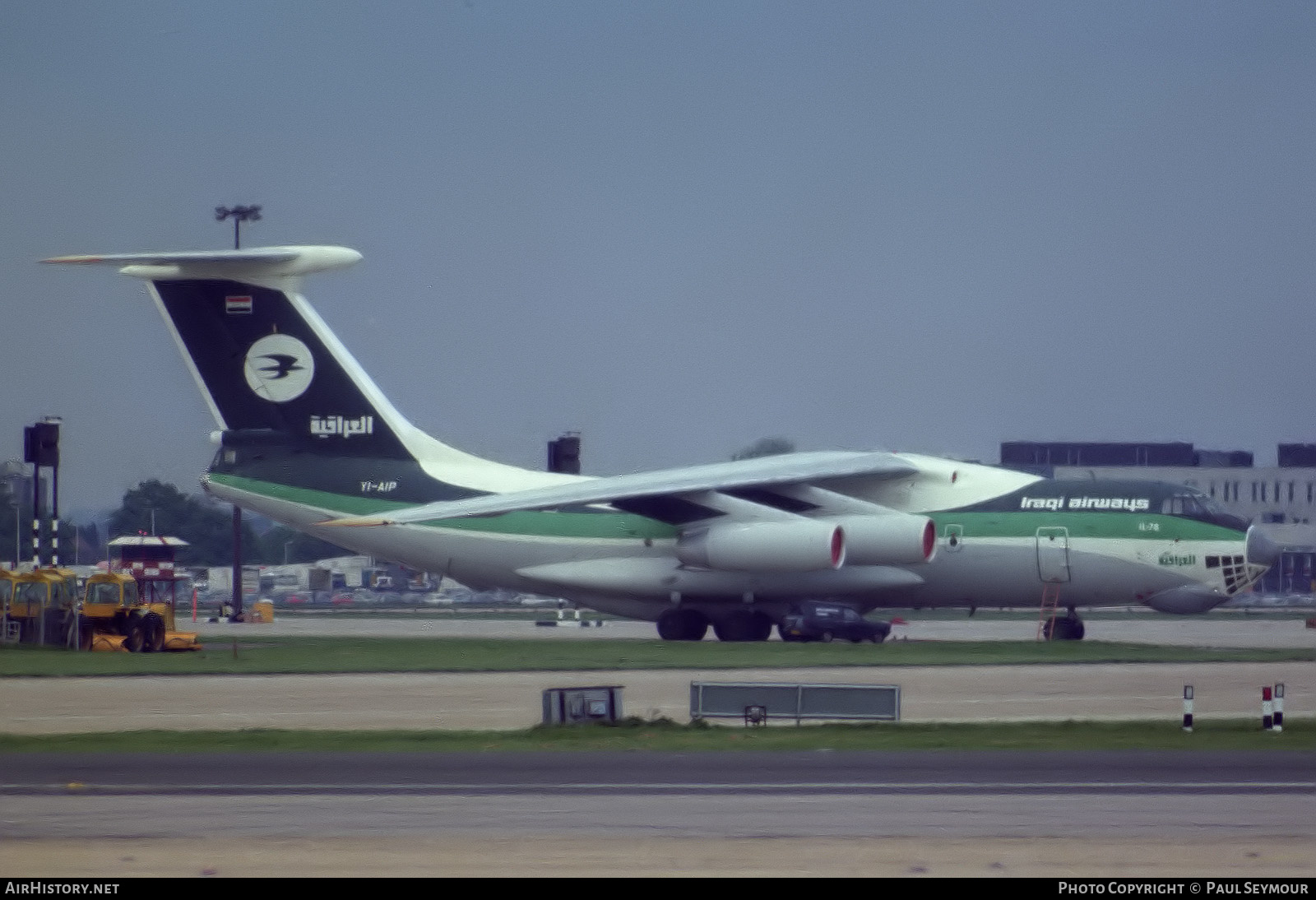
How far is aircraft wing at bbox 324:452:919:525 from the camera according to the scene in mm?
36781

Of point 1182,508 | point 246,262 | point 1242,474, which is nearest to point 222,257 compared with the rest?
point 246,262

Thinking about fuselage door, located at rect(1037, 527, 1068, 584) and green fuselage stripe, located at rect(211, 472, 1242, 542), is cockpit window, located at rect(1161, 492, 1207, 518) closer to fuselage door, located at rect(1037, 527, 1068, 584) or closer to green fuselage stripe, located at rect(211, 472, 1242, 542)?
green fuselage stripe, located at rect(211, 472, 1242, 542)

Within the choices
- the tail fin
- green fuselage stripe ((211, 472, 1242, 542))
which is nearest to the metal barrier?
green fuselage stripe ((211, 472, 1242, 542))

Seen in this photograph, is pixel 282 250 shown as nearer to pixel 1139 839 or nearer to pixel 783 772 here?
pixel 783 772

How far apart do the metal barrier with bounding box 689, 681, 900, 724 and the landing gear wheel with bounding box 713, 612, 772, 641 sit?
17.8 m

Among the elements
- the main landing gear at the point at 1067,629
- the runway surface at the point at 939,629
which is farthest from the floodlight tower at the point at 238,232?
the main landing gear at the point at 1067,629

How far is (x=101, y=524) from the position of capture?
131875 millimetres

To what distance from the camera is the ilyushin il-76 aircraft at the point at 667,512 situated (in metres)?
38.4

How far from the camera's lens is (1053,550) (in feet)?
126

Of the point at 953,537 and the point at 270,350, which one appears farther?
the point at 270,350

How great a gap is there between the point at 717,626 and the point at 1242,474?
63016mm

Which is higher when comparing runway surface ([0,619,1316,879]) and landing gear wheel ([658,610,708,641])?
landing gear wheel ([658,610,708,641])

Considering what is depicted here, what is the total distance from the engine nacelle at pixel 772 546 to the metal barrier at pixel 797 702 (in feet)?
→ 50.0

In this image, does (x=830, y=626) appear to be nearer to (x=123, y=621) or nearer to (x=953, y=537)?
(x=953, y=537)
